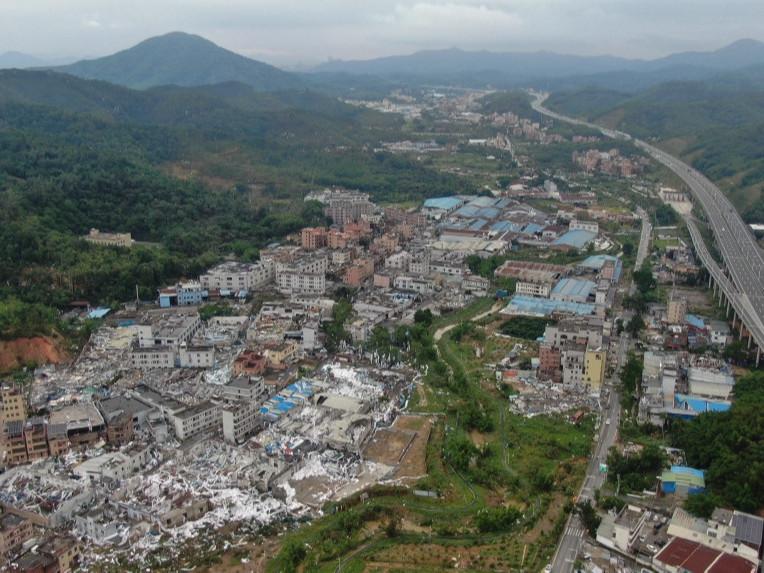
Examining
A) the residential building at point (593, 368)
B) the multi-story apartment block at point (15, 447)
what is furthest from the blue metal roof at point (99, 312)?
the residential building at point (593, 368)

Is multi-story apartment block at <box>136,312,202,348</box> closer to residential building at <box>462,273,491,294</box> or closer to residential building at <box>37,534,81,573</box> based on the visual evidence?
residential building at <box>37,534,81,573</box>

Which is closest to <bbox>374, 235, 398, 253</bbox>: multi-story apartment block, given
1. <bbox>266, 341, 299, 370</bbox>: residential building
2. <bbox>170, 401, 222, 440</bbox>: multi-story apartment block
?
<bbox>266, 341, 299, 370</bbox>: residential building

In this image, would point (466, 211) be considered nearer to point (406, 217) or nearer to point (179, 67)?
point (406, 217)

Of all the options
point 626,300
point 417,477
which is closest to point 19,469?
point 417,477

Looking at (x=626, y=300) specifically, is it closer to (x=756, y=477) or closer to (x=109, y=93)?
(x=756, y=477)

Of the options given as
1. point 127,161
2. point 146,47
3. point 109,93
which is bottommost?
point 127,161
